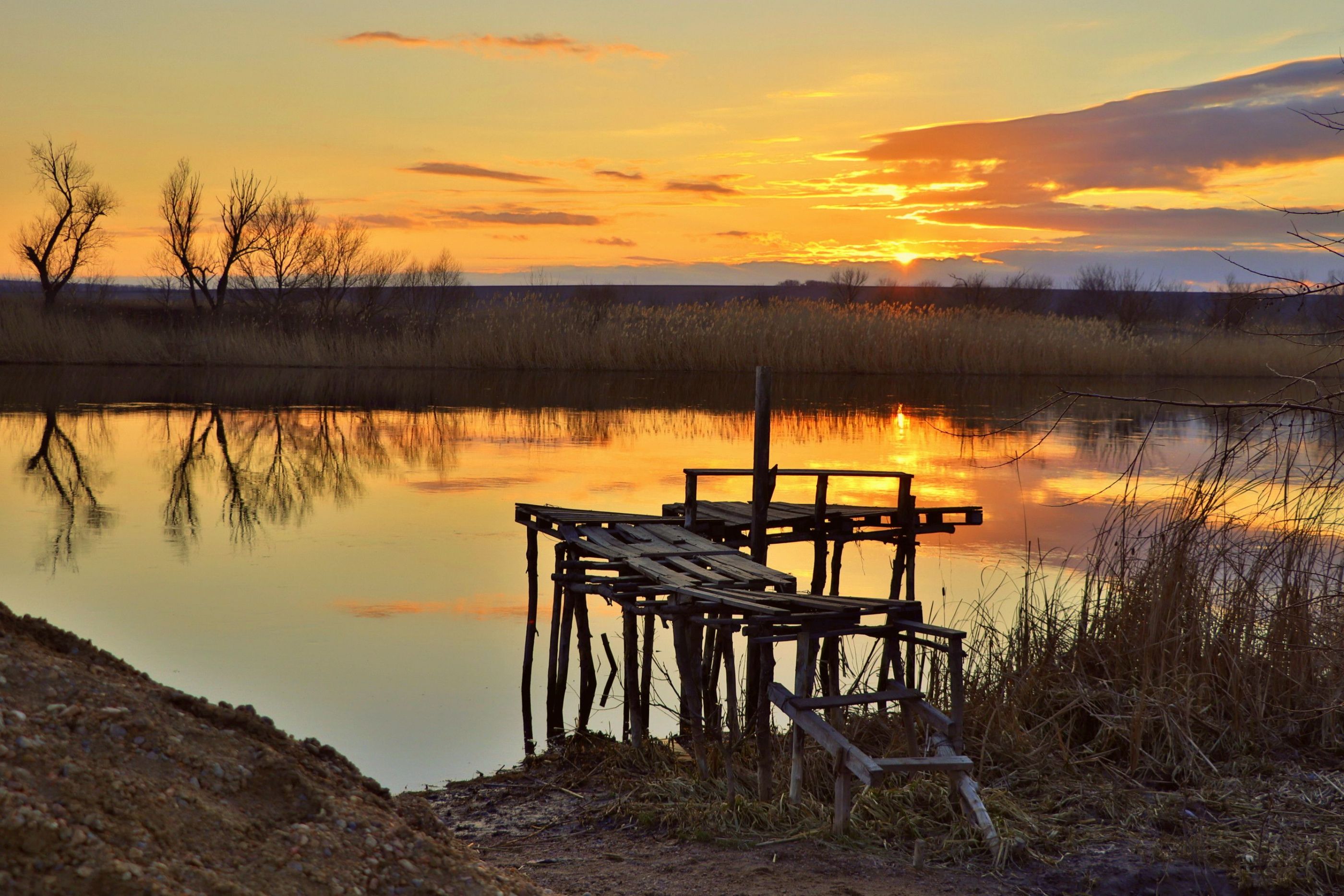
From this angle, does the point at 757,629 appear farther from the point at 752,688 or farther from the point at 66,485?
the point at 66,485

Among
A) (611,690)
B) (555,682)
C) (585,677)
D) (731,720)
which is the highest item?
(731,720)

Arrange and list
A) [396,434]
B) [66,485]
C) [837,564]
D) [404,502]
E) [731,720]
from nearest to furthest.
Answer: [731,720] < [837,564] < [404,502] < [66,485] < [396,434]

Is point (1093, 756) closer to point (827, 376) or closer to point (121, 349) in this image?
point (827, 376)

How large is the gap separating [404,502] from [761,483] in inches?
349

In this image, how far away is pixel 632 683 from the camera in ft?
25.5

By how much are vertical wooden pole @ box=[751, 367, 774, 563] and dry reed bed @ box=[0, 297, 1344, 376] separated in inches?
932

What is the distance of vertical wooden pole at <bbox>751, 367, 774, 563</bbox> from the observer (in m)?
9.61

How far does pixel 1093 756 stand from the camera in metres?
6.61

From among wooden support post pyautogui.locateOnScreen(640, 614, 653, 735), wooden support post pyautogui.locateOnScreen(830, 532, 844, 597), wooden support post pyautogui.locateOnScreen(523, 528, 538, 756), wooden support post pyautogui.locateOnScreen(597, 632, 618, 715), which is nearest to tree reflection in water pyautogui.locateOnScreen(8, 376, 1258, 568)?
wooden support post pyautogui.locateOnScreen(830, 532, 844, 597)

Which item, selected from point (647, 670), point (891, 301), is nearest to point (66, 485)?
point (647, 670)

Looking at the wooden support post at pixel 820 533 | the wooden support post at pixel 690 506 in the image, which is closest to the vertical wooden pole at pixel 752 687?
the wooden support post at pixel 690 506

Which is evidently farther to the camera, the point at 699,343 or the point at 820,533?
the point at 699,343

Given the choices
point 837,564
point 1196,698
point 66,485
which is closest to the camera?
point 1196,698

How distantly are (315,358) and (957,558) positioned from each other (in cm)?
2788
